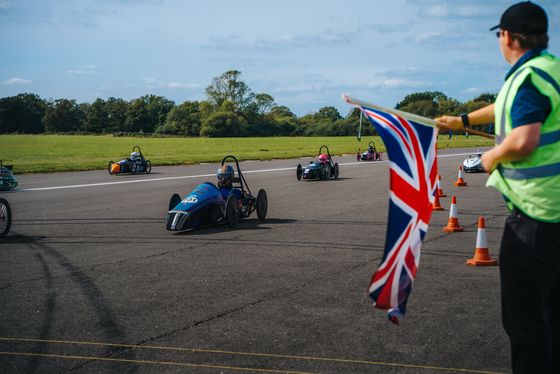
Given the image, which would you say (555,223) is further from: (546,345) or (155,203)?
(155,203)

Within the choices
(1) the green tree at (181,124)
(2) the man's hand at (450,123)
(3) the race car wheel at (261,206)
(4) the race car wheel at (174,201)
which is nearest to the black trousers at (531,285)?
(2) the man's hand at (450,123)

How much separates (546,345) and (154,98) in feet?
506

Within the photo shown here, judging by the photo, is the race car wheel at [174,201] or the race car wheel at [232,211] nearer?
the race car wheel at [232,211]

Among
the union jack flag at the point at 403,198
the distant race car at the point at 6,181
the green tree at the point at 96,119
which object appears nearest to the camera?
the union jack flag at the point at 403,198

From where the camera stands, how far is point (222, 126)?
112688mm

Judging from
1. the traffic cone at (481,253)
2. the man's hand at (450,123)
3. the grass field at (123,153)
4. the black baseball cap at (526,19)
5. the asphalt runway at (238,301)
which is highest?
the black baseball cap at (526,19)

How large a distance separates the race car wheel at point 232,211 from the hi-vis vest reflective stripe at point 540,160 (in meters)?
7.09

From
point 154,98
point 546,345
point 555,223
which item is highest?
point 154,98

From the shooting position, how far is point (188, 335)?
411cm

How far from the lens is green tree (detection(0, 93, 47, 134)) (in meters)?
133

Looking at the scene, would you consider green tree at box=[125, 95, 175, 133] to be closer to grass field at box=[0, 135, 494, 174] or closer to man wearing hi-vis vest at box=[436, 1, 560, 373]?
grass field at box=[0, 135, 494, 174]

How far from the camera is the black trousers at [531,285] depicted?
2361mm

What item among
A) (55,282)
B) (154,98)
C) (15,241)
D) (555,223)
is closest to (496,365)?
(555,223)

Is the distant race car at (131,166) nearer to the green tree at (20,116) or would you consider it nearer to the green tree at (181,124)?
the green tree at (181,124)
